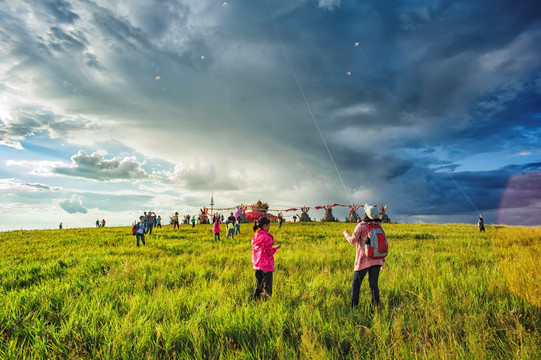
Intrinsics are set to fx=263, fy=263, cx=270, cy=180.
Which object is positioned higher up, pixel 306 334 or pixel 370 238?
pixel 370 238

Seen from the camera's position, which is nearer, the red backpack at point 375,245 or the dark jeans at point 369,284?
the red backpack at point 375,245

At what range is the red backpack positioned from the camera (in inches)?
192

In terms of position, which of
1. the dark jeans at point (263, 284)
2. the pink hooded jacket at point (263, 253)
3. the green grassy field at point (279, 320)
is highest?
the pink hooded jacket at point (263, 253)

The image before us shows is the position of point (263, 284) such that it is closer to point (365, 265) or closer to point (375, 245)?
point (365, 265)

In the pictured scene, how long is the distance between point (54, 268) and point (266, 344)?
9304 mm

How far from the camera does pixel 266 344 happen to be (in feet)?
11.5

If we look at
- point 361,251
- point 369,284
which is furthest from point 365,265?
point 369,284

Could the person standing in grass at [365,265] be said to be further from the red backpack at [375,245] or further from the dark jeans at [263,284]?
the dark jeans at [263,284]

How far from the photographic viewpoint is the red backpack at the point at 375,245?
4.89 metres

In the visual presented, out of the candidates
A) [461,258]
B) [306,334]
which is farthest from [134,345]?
[461,258]

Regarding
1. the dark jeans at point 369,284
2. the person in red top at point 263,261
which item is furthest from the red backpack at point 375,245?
the person in red top at point 263,261

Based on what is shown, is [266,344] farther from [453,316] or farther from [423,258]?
[423,258]

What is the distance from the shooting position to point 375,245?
492 centimetres

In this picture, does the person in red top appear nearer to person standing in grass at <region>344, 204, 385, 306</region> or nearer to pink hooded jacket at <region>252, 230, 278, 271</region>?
pink hooded jacket at <region>252, 230, 278, 271</region>
